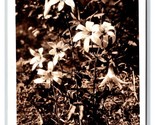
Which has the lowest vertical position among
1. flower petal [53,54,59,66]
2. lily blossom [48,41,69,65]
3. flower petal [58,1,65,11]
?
flower petal [53,54,59,66]

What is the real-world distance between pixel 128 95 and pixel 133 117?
0.30 ft

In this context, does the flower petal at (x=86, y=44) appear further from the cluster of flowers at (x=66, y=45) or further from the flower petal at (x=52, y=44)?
the flower petal at (x=52, y=44)

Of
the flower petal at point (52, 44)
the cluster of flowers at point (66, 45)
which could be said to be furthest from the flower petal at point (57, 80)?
the flower petal at point (52, 44)

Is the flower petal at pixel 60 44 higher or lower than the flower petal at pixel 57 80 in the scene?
higher

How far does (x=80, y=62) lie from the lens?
2025mm

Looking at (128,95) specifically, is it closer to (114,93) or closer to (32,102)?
(114,93)

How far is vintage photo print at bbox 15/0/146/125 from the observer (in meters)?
2.02

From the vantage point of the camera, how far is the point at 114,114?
2021 mm

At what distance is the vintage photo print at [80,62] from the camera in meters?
2.02

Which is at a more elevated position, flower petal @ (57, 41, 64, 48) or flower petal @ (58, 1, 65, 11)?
flower petal @ (58, 1, 65, 11)
